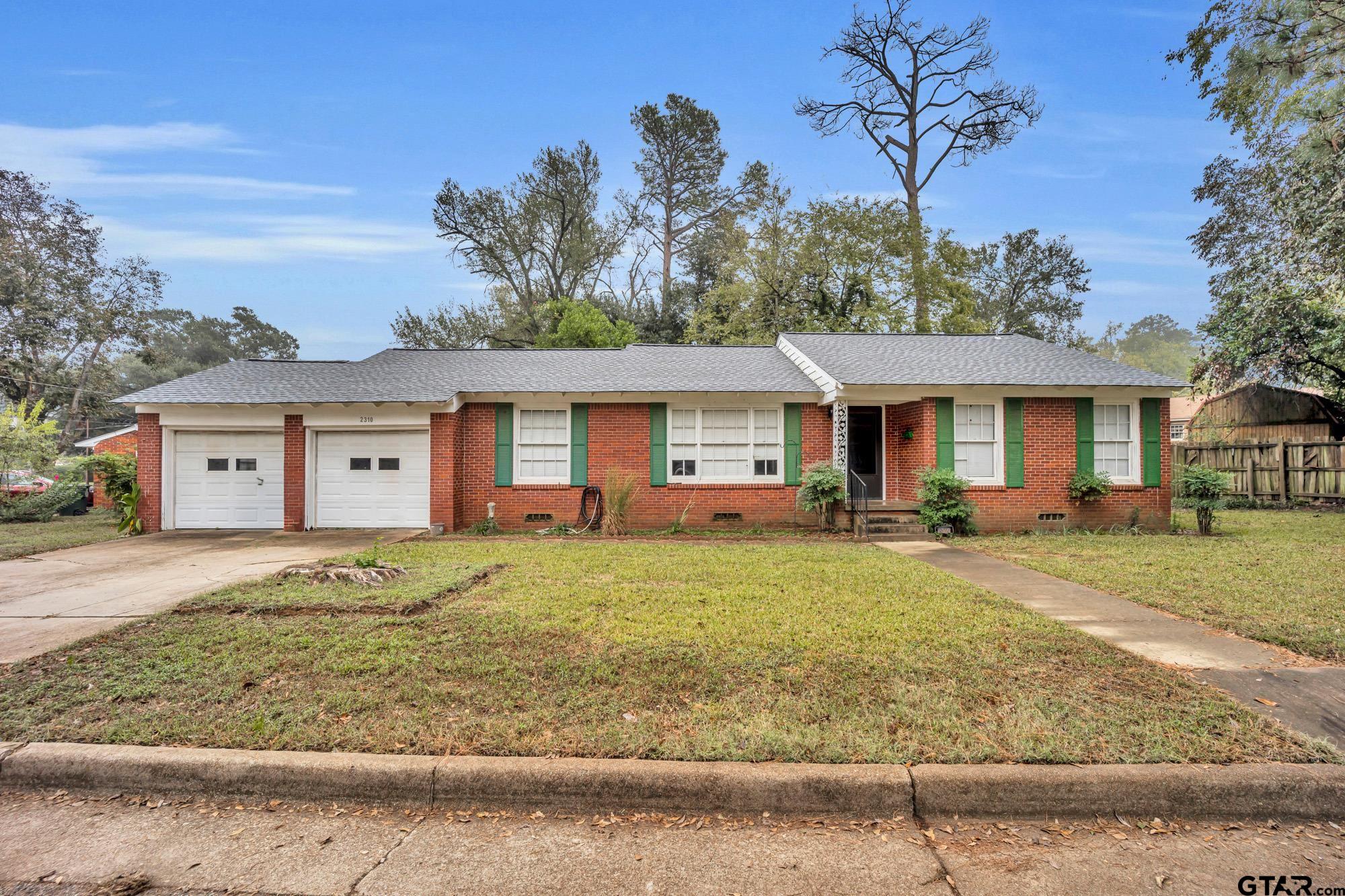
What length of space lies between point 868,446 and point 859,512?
275 centimetres

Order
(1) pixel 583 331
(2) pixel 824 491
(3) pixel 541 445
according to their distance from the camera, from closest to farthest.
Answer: (2) pixel 824 491, (3) pixel 541 445, (1) pixel 583 331

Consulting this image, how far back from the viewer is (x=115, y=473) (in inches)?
485

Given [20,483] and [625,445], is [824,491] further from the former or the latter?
[20,483]

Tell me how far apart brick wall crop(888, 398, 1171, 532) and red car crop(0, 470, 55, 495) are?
2089 centimetres

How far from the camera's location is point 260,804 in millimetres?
2830

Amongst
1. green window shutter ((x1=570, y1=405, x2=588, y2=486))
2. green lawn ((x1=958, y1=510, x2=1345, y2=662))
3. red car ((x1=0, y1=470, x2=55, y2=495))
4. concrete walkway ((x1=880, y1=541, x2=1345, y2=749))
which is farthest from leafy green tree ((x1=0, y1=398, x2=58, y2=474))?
green lawn ((x1=958, y1=510, x2=1345, y2=662))

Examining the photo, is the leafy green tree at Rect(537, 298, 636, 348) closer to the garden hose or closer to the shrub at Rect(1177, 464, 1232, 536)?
the garden hose

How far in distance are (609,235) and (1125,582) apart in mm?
28721

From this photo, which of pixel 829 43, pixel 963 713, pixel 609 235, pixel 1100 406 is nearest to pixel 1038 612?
pixel 963 713

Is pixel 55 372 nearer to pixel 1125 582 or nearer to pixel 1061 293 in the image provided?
pixel 1125 582

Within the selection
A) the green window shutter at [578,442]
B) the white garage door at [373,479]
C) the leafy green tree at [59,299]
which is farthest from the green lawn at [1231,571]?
the leafy green tree at [59,299]

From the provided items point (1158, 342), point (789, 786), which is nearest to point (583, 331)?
point (789, 786)

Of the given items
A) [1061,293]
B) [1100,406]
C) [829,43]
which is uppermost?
[829,43]

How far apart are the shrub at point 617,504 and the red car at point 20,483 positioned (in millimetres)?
13970
